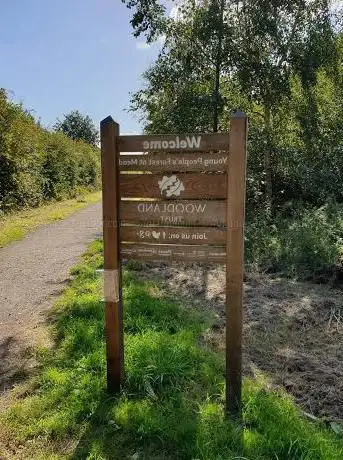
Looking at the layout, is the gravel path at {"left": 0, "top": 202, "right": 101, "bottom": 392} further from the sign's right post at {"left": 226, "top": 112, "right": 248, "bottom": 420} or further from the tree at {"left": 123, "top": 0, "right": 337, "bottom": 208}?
the tree at {"left": 123, "top": 0, "right": 337, "bottom": 208}

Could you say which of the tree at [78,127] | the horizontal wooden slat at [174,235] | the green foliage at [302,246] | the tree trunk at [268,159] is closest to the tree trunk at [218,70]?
the tree trunk at [268,159]

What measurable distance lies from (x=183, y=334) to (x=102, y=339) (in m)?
0.82

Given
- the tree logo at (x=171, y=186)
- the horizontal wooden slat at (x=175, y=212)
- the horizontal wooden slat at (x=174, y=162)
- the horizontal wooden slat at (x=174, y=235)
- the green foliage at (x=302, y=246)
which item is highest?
the horizontal wooden slat at (x=174, y=162)

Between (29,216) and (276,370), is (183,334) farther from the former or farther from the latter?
(29,216)

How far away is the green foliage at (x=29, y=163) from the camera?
537 inches

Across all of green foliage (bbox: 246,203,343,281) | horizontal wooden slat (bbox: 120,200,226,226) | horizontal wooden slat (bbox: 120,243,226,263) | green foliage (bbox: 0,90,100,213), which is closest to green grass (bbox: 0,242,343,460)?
horizontal wooden slat (bbox: 120,243,226,263)

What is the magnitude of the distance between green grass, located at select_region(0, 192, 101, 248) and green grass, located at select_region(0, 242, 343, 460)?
6668mm

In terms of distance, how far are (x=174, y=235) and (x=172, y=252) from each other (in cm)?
13

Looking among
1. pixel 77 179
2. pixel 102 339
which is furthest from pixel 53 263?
pixel 77 179

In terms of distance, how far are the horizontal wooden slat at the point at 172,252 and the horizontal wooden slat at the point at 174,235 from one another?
4cm

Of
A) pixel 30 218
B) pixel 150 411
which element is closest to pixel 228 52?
pixel 30 218

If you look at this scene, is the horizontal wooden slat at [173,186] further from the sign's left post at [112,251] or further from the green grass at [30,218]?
the green grass at [30,218]

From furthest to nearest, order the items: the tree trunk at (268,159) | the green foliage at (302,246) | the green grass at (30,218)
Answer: the tree trunk at (268,159), the green grass at (30,218), the green foliage at (302,246)

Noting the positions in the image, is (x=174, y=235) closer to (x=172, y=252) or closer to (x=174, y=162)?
(x=172, y=252)
